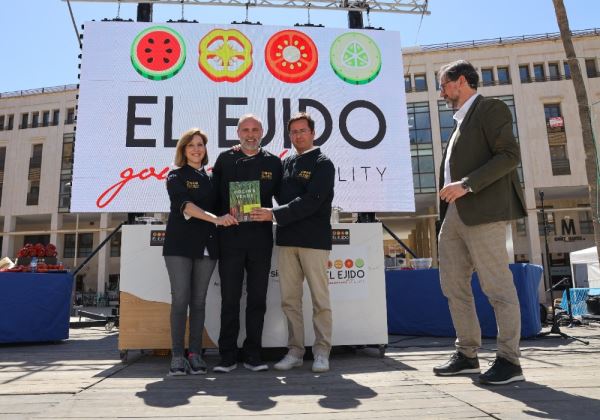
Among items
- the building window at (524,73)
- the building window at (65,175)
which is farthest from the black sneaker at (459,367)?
the building window at (65,175)

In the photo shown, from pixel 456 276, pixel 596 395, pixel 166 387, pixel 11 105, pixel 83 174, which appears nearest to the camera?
pixel 596 395

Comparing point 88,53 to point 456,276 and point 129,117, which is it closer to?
point 129,117

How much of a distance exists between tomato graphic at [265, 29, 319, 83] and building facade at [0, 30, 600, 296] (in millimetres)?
15946

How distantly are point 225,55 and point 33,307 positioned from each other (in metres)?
3.78

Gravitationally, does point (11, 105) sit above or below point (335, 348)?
above

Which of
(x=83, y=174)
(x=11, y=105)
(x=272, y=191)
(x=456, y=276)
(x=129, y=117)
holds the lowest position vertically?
(x=456, y=276)

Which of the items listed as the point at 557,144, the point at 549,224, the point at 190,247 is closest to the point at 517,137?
the point at 557,144

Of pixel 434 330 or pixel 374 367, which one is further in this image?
pixel 434 330

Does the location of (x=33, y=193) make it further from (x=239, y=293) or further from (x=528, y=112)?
(x=239, y=293)

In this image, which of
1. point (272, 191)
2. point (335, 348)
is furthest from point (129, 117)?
point (335, 348)

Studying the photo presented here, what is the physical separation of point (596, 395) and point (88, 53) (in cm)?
581

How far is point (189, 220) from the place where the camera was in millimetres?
2764

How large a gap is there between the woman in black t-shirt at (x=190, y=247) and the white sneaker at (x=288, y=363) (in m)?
0.44

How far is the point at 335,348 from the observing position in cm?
365
